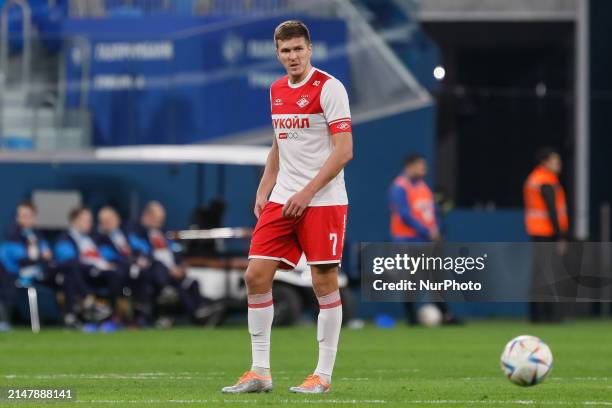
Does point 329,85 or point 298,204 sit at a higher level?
point 329,85

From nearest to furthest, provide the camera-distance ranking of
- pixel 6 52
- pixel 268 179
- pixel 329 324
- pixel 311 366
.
→ pixel 329 324
pixel 268 179
pixel 311 366
pixel 6 52

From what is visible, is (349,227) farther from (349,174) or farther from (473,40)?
(473,40)

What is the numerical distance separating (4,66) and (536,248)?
674 centimetres

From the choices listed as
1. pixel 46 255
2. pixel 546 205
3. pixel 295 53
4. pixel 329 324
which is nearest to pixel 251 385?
pixel 329 324

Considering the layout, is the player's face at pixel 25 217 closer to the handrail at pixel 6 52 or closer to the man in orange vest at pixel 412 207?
the handrail at pixel 6 52

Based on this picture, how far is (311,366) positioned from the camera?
1145 centimetres

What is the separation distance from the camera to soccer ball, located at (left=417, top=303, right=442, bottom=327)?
18.2 m

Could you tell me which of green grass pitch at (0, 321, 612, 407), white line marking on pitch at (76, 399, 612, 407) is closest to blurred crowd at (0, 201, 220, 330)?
green grass pitch at (0, 321, 612, 407)

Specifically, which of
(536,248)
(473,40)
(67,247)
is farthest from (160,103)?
(473,40)

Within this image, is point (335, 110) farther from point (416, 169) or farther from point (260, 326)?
point (416, 169)

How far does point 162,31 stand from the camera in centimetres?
2097

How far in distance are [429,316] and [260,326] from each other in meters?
9.75

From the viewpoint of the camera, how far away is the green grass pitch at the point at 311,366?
8281mm

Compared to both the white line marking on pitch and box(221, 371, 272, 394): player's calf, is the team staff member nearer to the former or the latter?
box(221, 371, 272, 394): player's calf
